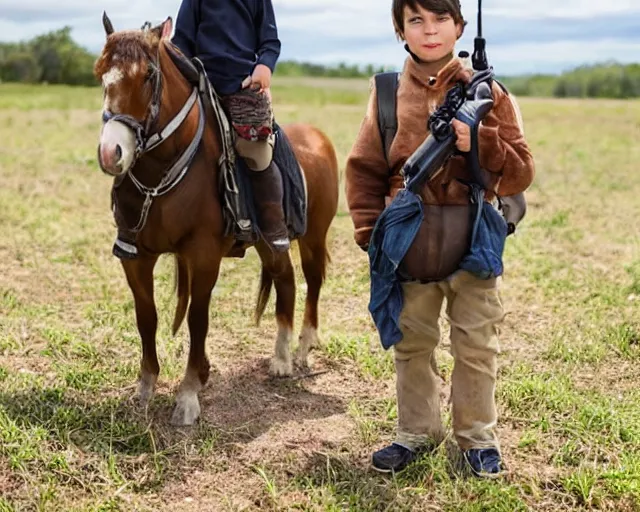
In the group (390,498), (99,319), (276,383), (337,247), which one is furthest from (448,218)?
(337,247)

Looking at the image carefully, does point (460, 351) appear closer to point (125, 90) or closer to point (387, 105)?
point (387, 105)

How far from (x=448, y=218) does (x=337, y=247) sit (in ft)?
16.0

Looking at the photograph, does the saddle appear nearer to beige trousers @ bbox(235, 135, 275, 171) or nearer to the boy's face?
beige trousers @ bbox(235, 135, 275, 171)

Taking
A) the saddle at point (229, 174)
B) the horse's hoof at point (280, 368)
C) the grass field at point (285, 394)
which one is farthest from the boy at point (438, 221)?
the horse's hoof at point (280, 368)

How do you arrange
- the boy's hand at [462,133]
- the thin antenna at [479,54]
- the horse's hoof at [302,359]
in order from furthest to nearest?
the horse's hoof at [302,359] → the thin antenna at [479,54] → the boy's hand at [462,133]

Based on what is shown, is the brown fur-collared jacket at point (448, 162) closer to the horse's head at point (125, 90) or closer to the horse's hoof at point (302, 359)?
the horse's head at point (125, 90)

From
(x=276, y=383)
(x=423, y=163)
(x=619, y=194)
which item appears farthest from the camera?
(x=619, y=194)

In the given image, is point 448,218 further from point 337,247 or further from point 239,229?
point 337,247

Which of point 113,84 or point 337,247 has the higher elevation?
point 113,84

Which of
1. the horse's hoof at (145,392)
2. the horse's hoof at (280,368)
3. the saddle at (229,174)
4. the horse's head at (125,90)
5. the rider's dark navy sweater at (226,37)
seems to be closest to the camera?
the horse's head at (125,90)

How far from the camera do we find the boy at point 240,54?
14.2 feet

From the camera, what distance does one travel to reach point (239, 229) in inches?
174

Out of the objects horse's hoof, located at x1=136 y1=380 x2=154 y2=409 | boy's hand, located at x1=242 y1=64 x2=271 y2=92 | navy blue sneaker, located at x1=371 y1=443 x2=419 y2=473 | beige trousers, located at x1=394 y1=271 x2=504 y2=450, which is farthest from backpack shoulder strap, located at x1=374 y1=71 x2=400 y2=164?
horse's hoof, located at x1=136 y1=380 x2=154 y2=409

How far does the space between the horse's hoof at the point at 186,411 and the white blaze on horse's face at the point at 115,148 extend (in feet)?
4.56
